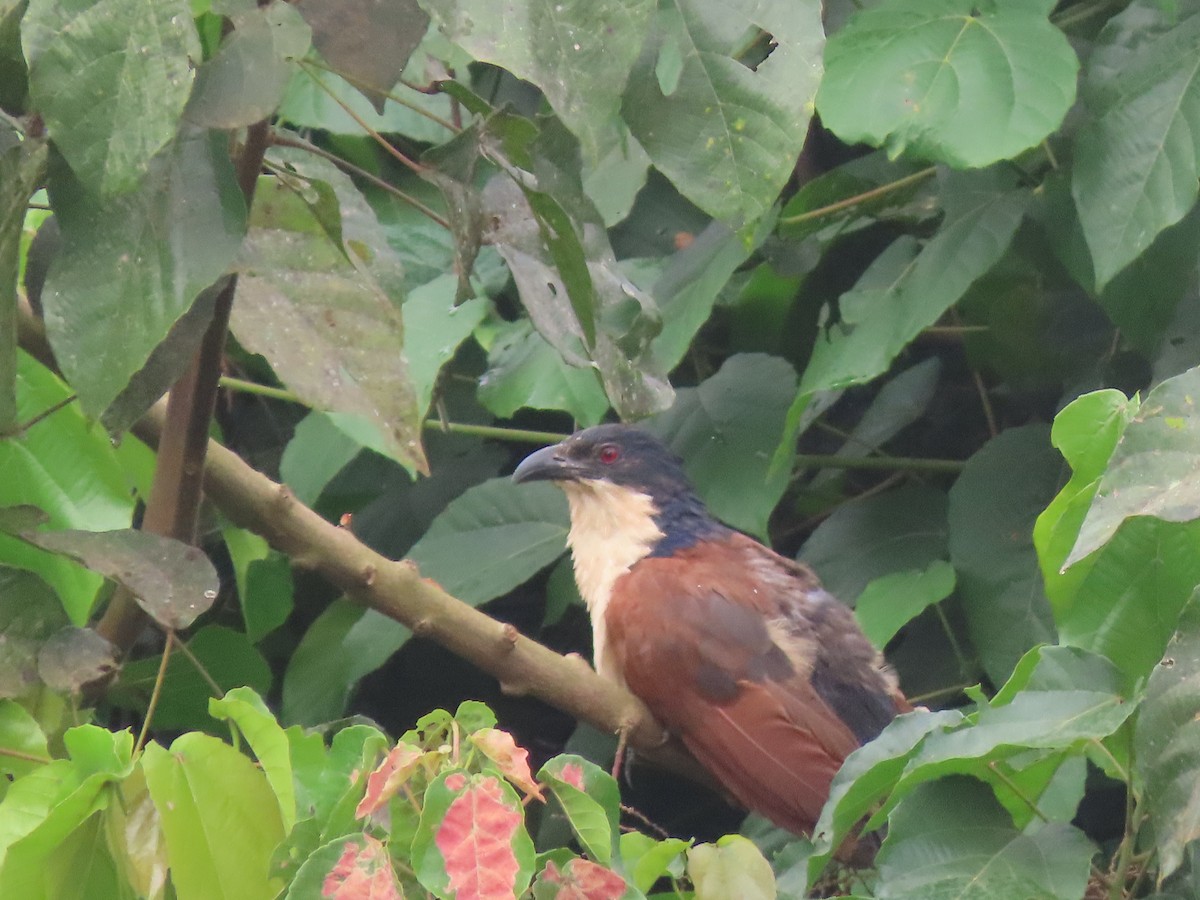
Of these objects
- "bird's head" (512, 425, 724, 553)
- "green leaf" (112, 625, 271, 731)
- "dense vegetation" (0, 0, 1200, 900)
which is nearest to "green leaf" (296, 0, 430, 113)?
"dense vegetation" (0, 0, 1200, 900)

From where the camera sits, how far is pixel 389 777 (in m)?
1.07

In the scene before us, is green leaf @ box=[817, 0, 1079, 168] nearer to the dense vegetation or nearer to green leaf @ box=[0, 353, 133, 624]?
the dense vegetation

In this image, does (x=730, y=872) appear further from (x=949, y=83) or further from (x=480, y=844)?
(x=949, y=83)

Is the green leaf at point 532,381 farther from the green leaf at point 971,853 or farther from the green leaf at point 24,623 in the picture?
the green leaf at point 971,853

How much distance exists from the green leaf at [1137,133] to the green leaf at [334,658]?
1392 mm

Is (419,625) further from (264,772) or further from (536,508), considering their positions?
(536,508)

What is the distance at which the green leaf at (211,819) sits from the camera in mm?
1218

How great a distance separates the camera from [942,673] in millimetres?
2846

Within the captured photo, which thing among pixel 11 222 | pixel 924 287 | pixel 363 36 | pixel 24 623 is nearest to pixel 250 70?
pixel 363 36

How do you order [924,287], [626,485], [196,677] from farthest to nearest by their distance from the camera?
[626,485] < [924,287] < [196,677]

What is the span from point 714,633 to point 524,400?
1.80ft

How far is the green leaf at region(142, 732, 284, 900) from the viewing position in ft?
4.00

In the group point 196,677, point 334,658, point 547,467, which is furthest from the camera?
point 547,467

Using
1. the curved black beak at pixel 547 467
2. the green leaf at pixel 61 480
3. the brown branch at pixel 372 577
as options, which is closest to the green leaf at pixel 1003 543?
the curved black beak at pixel 547 467
